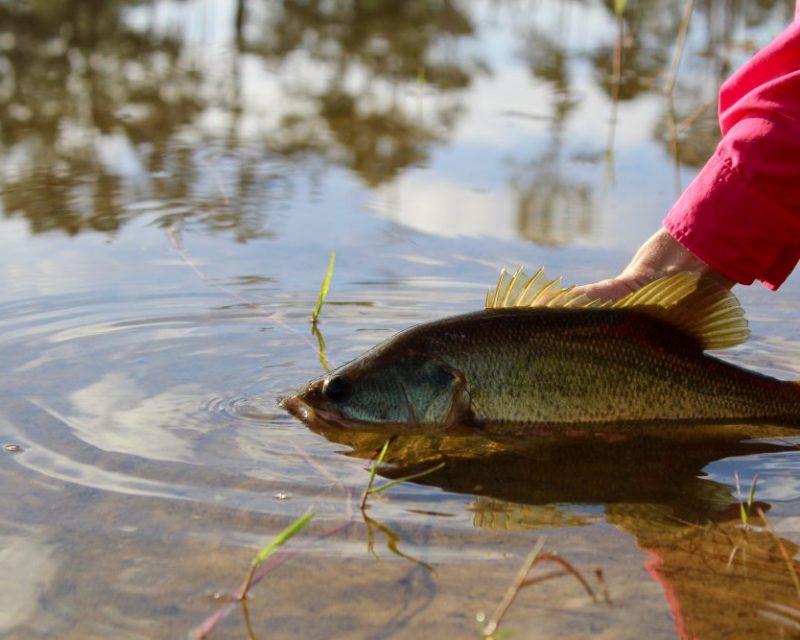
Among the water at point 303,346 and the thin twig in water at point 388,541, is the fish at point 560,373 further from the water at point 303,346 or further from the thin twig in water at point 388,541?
the thin twig in water at point 388,541

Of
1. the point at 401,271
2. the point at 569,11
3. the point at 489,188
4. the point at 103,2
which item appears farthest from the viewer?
the point at 569,11

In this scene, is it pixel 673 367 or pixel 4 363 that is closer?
→ pixel 673 367

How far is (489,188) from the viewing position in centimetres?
815

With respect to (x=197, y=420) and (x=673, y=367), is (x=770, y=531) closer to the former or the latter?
(x=673, y=367)

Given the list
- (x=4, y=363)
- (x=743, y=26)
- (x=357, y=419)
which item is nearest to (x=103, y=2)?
(x=743, y=26)

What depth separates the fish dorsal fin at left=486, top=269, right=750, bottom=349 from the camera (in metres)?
4.18

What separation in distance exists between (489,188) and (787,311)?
113 inches

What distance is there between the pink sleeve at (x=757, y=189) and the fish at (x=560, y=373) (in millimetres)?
150

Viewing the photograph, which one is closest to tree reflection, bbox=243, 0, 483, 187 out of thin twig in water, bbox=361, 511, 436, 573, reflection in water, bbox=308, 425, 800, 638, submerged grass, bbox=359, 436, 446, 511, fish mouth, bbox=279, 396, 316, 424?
fish mouth, bbox=279, 396, 316, 424

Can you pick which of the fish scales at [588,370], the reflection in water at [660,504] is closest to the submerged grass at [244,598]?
Result: the reflection in water at [660,504]

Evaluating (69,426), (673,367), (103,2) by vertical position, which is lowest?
(69,426)

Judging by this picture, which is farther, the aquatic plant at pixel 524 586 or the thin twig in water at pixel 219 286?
the thin twig in water at pixel 219 286

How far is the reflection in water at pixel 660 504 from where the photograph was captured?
3006 mm

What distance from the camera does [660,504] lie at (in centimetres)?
370
